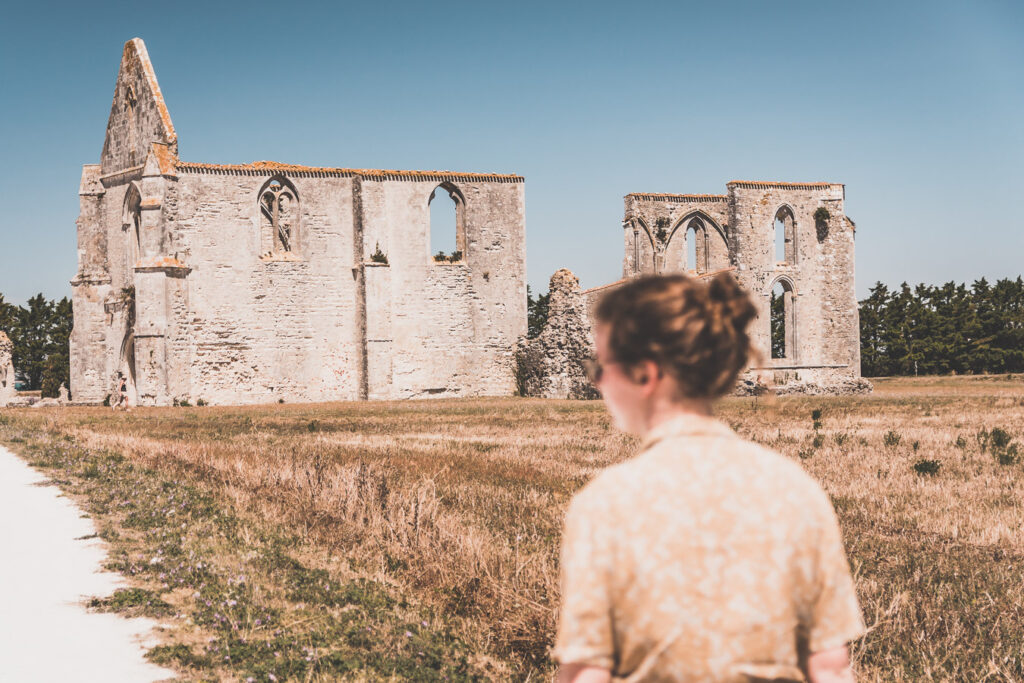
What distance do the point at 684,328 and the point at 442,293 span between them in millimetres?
31468

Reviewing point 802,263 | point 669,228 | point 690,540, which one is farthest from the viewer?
point 669,228

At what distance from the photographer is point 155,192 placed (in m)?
29.7

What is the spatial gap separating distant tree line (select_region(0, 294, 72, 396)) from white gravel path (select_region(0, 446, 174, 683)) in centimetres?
5071

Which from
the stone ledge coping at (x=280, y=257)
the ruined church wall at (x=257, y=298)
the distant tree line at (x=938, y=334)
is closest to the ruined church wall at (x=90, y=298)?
the ruined church wall at (x=257, y=298)

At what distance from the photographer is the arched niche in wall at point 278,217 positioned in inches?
1250

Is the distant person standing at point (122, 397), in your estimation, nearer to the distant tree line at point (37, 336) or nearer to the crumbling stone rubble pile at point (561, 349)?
the crumbling stone rubble pile at point (561, 349)

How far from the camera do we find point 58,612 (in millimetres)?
5418

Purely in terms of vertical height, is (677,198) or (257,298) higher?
(677,198)

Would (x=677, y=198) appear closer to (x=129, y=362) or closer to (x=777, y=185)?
(x=777, y=185)

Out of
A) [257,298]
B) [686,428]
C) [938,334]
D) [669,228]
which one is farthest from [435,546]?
[938,334]

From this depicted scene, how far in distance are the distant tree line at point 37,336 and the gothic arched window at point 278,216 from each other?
27.6m

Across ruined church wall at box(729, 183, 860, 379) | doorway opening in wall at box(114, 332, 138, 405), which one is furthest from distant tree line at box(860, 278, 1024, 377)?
doorway opening in wall at box(114, 332, 138, 405)

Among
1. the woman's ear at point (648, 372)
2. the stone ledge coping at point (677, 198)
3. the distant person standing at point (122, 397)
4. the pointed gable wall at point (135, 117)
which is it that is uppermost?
the pointed gable wall at point (135, 117)

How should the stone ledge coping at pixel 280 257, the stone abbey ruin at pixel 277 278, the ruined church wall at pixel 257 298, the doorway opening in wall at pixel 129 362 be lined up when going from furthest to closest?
the stone ledge coping at pixel 280 257 < the doorway opening in wall at pixel 129 362 < the ruined church wall at pixel 257 298 < the stone abbey ruin at pixel 277 278
